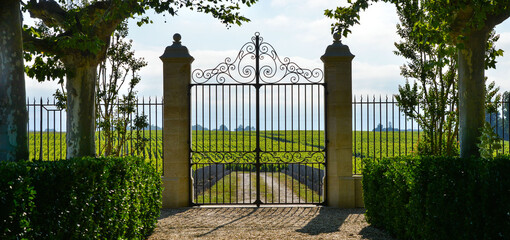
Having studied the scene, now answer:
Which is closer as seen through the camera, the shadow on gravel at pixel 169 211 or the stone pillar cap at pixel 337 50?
the shadow on gravel at pixel 169 211

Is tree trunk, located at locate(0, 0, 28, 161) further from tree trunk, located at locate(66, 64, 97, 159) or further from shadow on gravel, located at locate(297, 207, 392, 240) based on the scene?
shadow on gravel, located at locate(297, 207, 392, 240)

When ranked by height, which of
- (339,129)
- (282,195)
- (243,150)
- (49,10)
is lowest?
(282,195)

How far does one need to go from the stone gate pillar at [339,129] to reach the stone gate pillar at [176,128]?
3.17m

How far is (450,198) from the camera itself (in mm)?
→ 4891

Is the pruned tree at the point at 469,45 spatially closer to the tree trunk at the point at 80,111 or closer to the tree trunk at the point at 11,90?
the tree trunk at the point at 80,111

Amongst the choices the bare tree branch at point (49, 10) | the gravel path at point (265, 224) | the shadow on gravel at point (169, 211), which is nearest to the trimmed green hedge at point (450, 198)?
the gravel path at point (265, 224)

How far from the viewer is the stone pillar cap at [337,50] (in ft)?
30.8

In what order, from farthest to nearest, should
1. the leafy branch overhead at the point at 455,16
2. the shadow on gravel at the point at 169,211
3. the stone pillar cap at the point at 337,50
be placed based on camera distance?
1. the stone pillar cap at the point at 337,50
2. the shadow on gravel at the point at 169,211
3. the leafy branch overhead at the point at 455,16

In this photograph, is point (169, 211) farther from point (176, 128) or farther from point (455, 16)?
point (455, 16)

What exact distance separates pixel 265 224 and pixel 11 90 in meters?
4.66

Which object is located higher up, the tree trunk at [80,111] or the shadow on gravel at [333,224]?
the tree trunk at [80,111]

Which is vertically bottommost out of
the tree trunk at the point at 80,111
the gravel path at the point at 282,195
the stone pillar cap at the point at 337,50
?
the gravel path at the point at 282,195

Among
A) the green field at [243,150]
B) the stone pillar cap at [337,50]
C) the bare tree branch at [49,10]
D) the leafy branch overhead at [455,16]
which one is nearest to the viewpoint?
the leafy branch overhead at [455,16]

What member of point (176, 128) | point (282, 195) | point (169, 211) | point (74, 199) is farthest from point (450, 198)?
point (282, 195)
